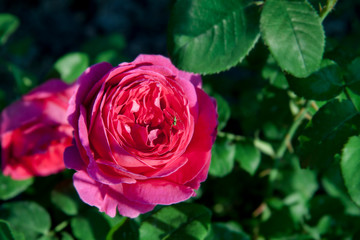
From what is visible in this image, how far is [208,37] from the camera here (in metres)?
0.87

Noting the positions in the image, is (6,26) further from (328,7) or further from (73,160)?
(328,7)

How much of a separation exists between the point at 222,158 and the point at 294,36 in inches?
23.1

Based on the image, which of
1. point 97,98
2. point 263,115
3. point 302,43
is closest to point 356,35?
point 263,115

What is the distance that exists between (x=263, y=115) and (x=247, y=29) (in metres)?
0.70

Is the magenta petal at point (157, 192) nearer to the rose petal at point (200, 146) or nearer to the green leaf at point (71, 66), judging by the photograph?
the rose petal at point (200, 146)

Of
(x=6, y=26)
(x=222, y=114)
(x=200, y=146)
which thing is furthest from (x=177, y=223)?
(x=6, y=26)

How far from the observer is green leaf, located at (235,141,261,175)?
4.34 feet

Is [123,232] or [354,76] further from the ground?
[354,76]

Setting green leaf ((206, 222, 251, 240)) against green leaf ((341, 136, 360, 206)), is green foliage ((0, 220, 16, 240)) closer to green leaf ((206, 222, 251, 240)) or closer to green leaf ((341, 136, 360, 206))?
green leaf ((206, 222, 251, 240))

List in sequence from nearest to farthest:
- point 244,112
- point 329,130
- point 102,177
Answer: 1. point 102,177
2. point 329,130
3. point 244,112

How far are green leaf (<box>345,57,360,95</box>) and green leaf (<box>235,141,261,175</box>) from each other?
0.47 meters

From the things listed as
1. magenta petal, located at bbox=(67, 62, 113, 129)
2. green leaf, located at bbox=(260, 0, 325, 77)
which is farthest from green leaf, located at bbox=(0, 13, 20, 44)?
green leaf, located at bbox=(260, 0, 325, 77)

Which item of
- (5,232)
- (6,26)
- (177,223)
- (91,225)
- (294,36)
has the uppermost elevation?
(294,36)

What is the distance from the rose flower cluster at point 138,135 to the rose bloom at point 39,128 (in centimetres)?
37
